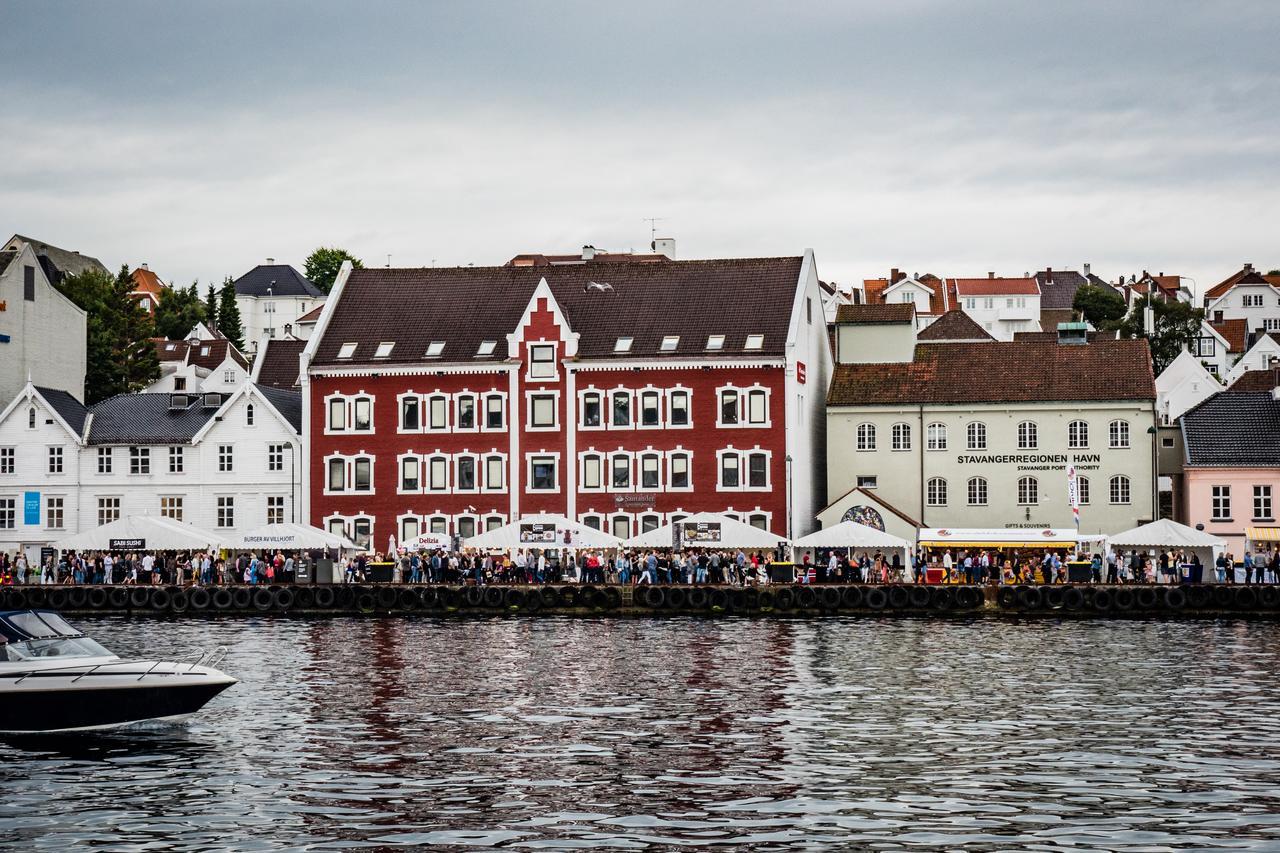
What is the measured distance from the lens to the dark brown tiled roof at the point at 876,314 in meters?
94.4

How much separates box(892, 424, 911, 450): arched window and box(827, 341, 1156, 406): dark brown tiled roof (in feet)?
4.33

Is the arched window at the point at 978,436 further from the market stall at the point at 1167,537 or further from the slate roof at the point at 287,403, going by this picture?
the slate roof at the point at 287,403

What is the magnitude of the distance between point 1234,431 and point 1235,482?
9.70ft

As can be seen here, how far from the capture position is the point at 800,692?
44.8m

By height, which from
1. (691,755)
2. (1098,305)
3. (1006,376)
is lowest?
(691,755)

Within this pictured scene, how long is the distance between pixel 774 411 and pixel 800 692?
43777 millimetres

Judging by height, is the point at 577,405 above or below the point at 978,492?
above

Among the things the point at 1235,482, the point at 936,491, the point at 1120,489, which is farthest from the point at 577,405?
the point at 1235,482

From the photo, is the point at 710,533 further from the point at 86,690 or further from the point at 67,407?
the point at 86,690

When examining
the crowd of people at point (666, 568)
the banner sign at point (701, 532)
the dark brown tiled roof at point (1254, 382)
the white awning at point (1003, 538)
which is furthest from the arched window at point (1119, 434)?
the banner sign at point (701, 532)

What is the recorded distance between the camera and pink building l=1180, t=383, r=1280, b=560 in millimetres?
85375

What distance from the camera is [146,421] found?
9706 centimetres

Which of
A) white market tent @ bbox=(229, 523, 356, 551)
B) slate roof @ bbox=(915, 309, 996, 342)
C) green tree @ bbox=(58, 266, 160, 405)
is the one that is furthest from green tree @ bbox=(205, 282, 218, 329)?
white market tent @ bbox=(229, 523, 356, 551)

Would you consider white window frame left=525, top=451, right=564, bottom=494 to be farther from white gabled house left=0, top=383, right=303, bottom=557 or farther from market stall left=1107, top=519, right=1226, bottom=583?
market stall left=1107, top=519, right=1226, bottom=583
